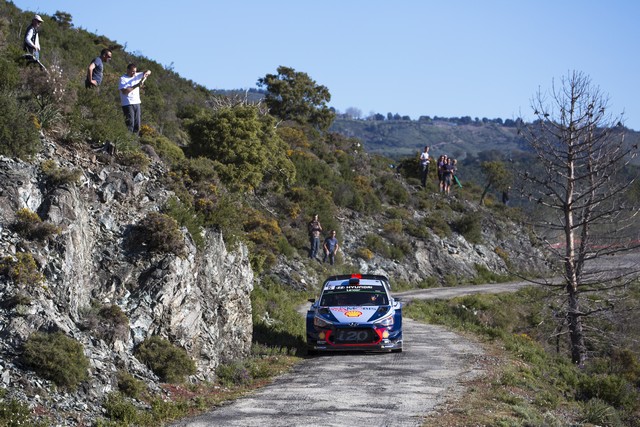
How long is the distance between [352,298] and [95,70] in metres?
8.78

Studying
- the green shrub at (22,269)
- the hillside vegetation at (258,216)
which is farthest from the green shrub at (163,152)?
the green shrub at (22,269)

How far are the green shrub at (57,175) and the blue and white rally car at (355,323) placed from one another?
6.70m

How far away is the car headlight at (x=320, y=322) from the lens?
55.6 feet

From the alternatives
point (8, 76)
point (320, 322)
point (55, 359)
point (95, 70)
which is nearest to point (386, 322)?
point (320, 322)

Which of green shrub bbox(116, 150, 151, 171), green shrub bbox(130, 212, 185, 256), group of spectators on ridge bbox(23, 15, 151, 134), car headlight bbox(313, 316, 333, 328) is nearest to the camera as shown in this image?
green shrub bbox(130, 212, 185, 256)

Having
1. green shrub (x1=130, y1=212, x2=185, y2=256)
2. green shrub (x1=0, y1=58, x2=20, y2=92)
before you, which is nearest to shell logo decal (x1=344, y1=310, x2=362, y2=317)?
green shrub (x1=130, y1=212, x2=185, y2=256)

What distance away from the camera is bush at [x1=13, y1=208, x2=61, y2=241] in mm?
11828

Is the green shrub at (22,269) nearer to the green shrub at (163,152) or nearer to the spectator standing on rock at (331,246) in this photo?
the green shrub at (163,152)

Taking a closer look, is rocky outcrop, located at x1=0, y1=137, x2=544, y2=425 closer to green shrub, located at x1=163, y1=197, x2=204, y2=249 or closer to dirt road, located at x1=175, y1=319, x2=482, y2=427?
green shrub, located at x1=163, y1=197, x2=204, y2=249

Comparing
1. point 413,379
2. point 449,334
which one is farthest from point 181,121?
point 413,379

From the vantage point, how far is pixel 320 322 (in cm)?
1709

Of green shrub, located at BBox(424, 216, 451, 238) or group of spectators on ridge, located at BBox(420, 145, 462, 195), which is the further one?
group of spectators on ridge, located at BBox(420, 145, 462, 195)

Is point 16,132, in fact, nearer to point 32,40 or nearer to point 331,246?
point 32,40

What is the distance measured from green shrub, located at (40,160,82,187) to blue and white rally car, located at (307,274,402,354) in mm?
6703
